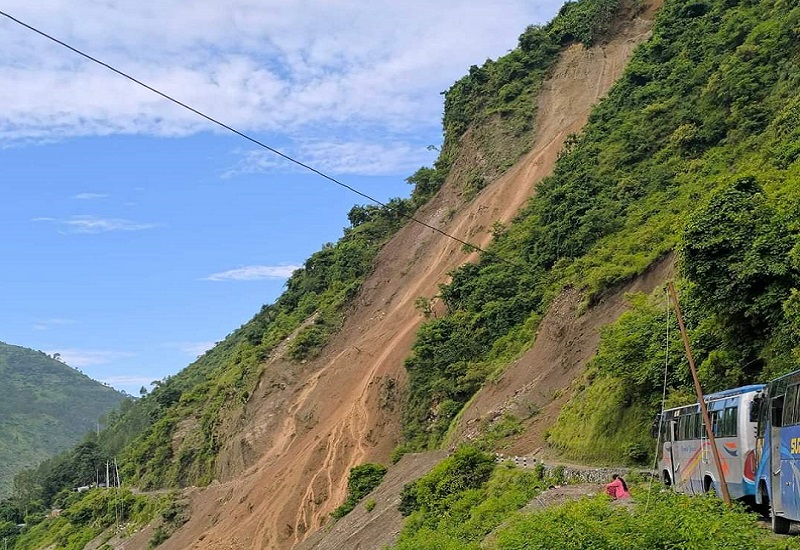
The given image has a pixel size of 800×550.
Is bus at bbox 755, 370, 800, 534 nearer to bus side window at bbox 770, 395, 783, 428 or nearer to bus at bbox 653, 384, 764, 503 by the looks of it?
bus side window at bbox 770, 395, 783, 428

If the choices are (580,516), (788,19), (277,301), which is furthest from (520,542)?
(277,301)

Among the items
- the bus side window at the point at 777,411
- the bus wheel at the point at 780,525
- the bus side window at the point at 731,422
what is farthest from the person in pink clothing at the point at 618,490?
the bus side window at the point at 777,411

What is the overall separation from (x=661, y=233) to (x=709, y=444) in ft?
44.4

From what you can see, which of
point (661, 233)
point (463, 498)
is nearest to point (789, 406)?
point (463, 498)

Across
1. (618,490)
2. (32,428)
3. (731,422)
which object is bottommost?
(618,490)

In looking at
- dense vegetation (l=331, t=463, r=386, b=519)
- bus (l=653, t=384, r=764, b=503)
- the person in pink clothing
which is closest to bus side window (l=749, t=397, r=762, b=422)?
bus (l=653, t=384, r=764, b=503)

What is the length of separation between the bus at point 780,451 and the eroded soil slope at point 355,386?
2627 cm

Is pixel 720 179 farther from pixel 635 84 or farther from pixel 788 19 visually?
pixel 635 84

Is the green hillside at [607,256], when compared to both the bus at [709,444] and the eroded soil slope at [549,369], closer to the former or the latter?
the eroded soil slope at [549,369]

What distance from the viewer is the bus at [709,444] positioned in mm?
13180

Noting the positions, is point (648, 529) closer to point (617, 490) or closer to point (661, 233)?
point (617, 490)

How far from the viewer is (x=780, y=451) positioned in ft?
36.6

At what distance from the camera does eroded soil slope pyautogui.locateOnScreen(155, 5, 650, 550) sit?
124 ft

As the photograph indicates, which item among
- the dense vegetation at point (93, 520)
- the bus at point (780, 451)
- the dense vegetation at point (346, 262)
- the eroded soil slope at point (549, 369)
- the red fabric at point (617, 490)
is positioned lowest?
the dense vegetation at point (93, 520)
